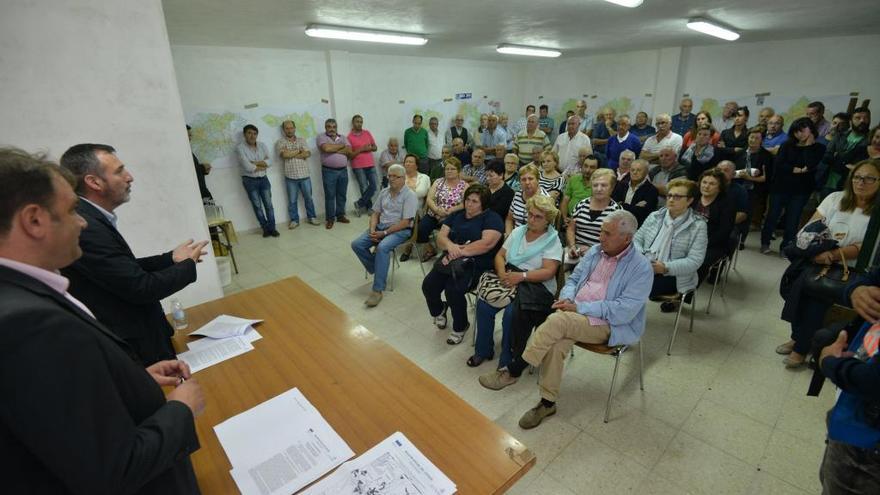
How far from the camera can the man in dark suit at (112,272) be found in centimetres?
157

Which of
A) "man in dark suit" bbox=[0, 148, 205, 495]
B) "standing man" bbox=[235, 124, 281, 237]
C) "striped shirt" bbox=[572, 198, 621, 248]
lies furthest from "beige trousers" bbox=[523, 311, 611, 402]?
"standing man" bbox=[235, 124, 281, 237]

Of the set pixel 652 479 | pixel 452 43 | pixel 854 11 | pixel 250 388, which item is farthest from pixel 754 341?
pixel 452 43

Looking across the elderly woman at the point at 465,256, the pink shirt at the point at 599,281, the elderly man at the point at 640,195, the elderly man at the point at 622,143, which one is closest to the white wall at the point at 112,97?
the elderly woman at the point at 465,256

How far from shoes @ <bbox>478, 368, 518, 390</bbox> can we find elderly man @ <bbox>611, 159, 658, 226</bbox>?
6.88 feet

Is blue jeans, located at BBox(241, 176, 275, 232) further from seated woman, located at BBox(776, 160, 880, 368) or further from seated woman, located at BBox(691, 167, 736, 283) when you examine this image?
seated woman, located at BBox(776, 160, 880, 368)

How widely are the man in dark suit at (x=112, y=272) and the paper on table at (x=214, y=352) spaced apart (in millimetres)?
87

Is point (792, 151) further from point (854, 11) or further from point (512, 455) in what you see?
point (512, 455)

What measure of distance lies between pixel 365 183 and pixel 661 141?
4852 millimetres

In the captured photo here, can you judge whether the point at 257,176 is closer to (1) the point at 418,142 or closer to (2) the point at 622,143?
(1) the point at 418,142

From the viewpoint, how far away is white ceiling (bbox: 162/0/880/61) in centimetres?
389

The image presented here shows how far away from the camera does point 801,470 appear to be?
214cm

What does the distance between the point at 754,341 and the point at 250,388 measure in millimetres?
3731

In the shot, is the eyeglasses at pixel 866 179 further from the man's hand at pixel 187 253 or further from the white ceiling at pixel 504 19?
the man's hand at pixel 187 253

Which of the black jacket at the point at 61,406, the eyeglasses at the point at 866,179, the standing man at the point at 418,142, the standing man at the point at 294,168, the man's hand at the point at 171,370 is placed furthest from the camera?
the standing man at the point at 418,142
